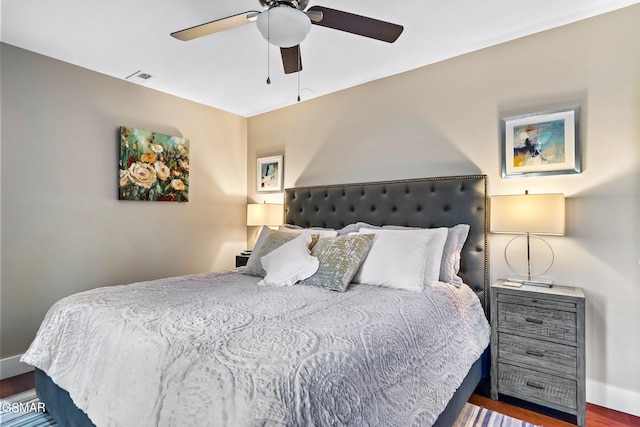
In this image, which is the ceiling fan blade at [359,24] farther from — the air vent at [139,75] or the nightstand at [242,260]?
the nightstand at [242,260]

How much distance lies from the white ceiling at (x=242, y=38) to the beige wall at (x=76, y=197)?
0.25 m

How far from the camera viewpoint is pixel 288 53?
2125 mm

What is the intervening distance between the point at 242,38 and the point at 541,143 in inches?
92.2

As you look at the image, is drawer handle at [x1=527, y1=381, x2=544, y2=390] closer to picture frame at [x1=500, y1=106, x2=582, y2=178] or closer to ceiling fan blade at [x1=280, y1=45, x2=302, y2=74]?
picture frame at [x1=500, y1=106, x2=582, y2=178]

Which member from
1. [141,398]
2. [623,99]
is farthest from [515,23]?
[141,398]

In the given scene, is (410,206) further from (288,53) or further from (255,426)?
(255,426)

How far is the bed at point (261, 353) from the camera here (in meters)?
1.02

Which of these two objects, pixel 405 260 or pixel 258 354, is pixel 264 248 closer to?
pixel 405 260

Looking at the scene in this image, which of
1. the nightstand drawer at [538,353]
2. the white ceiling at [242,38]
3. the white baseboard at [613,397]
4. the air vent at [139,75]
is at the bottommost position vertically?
the white baseboard at [613,397]

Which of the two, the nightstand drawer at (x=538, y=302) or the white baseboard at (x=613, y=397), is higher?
the nightstand drawer at (x=538, y=302)

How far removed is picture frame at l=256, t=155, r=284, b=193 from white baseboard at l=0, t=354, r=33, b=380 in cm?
276

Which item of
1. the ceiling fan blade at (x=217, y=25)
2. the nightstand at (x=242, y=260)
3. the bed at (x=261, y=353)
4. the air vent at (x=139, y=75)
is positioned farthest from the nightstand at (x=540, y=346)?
the air vent at (x=139, y=75)

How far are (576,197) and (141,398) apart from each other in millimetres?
2741

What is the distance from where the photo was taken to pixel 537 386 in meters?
2.08
